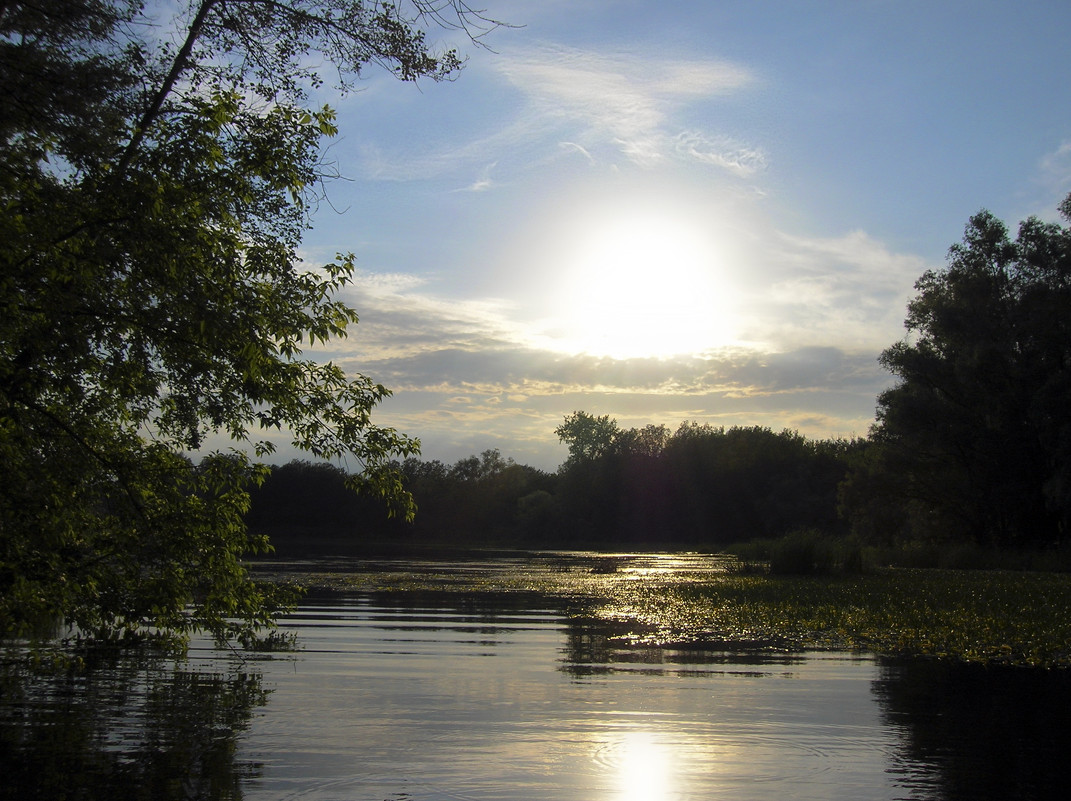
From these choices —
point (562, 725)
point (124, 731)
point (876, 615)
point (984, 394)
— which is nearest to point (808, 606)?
point (876, 615)

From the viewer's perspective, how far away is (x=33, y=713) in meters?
10.2

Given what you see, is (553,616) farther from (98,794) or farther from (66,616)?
(98,794)

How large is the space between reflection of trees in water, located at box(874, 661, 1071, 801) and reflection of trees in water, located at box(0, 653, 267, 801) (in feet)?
21.3

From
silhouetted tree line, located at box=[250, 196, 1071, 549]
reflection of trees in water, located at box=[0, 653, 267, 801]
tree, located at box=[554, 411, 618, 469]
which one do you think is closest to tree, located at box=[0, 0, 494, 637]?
reflection of trees in water, located at box=[0, 653, 267, 801]

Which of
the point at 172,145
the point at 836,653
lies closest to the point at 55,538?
the point at 172,145

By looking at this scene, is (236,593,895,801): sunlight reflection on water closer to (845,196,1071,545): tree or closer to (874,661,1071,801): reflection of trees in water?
(874,661,1071,801): reflection of trees in water

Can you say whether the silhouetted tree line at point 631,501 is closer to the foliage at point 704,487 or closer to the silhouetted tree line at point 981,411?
the foliage at point 704,487

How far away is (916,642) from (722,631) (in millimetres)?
3833

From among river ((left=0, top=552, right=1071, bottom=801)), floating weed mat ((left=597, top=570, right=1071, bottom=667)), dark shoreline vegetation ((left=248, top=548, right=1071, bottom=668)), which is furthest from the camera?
dark shoreline vegetation ((left=248, top=548, right=1071, bottom=668))

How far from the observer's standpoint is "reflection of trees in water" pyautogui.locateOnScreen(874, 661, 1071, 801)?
828 centimetres

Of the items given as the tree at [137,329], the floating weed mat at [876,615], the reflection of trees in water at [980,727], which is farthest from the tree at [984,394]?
the tree at [137,329]

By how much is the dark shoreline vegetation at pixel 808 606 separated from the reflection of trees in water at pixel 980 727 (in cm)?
173

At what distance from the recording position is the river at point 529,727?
26.4 feet

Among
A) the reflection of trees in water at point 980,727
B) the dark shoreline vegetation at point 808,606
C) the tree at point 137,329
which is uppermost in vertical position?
the tree at point 137,329
